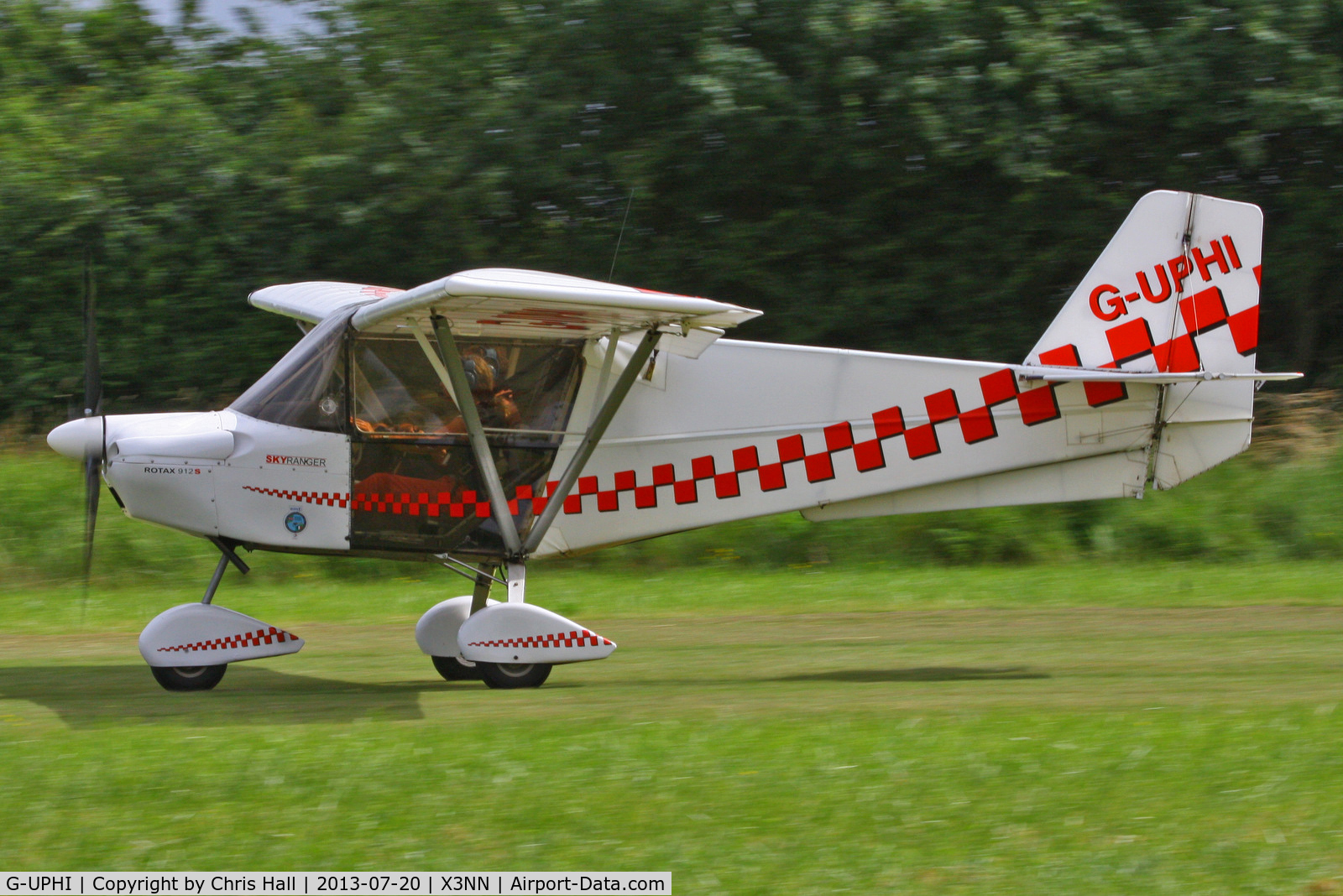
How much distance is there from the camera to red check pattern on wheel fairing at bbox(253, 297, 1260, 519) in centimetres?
752

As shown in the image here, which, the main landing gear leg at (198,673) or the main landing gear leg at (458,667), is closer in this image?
the main landing gear leg at (198,673)

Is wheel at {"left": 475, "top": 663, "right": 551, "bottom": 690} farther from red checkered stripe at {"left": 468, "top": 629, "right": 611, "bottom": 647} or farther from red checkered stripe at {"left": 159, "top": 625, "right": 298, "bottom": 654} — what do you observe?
red checkered stripe at {"left": 159, "top": 625, "right": 298, "bottom": 654}

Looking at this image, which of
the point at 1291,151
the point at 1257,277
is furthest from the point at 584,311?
the point at 1291,151

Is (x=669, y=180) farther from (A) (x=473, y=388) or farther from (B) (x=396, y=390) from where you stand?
(B) (x=396, y=390)

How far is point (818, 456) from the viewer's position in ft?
24.9

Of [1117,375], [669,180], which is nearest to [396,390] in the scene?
[1117,375]

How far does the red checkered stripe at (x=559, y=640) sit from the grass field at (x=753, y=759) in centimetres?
29

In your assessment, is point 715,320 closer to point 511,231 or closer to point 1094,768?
point 1094,768

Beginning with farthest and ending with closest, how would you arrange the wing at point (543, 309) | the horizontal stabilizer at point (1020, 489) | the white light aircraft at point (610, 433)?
1. the horizontal stabilizer at point (1020, 489)
2. the white light aircraft at point (610, 433)
3. the wing at point (543, 309)

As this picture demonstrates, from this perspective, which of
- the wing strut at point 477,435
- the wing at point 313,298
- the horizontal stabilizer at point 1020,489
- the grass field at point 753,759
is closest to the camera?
the grass field at point 753,759

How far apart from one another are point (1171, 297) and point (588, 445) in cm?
369

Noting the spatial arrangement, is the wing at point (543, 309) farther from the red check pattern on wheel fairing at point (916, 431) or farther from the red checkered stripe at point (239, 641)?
the red checkered stripe at point (239, 641)

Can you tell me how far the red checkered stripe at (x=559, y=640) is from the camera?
6.91m

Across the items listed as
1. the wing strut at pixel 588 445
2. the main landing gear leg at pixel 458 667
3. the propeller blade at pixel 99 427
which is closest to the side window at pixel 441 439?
the wing strut at pixel 588 445
